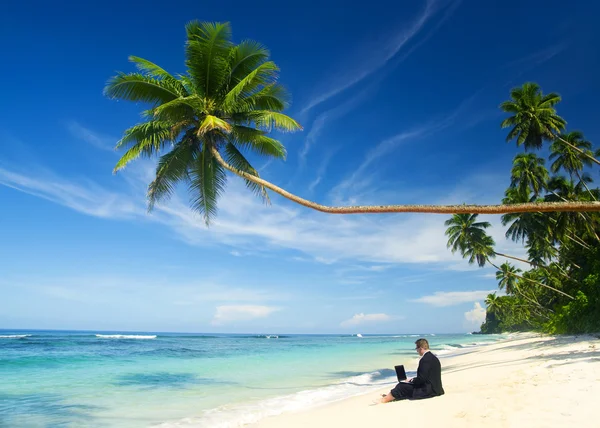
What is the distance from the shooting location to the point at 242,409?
9.65 m

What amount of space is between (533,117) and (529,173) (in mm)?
5285

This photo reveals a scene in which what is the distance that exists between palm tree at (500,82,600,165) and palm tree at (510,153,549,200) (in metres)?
3.20

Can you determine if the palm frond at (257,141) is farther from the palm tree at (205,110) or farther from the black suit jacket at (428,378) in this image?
the black suit jacket at (428,378)

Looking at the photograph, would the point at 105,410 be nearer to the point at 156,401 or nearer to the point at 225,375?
the point at 156,401

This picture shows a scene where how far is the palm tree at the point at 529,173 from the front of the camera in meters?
29.0

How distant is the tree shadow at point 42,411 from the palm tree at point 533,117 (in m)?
28.7

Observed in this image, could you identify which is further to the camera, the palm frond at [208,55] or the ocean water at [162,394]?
the palm frond at [208,55]

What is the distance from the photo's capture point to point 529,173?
2902 cm

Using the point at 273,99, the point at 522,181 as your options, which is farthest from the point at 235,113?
the point at 522,181

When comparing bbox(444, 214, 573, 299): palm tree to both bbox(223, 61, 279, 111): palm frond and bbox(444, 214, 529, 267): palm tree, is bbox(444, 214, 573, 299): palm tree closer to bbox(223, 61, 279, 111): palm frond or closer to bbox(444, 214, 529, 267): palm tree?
bbox(444, 214, 529, 267): palm tree

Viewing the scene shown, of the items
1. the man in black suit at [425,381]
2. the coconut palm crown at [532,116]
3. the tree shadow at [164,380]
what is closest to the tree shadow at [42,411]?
the tree shadow at [164,380]

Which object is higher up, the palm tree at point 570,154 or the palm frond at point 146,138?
the palm tree at point 570,154

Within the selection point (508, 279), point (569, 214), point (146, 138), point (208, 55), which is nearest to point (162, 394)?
point (146, 138)

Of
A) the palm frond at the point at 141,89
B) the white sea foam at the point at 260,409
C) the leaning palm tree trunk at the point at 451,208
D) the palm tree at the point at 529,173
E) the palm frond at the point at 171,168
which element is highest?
the palm tree at the point at 529,173
